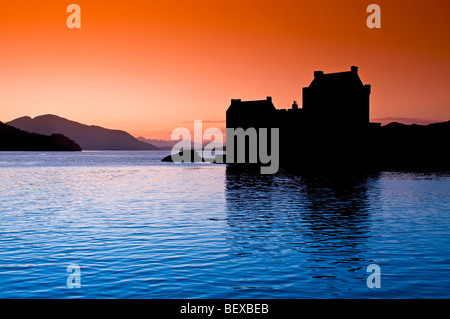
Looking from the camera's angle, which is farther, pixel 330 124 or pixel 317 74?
pixel 317 74

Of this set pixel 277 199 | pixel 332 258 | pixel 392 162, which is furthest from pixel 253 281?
pixel 392 162

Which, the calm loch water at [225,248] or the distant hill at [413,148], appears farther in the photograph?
the distant hill at [413,148]

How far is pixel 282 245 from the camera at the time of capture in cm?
2194

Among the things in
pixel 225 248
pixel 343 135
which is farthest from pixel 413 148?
pixel 225 248

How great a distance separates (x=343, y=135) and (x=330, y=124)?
3923 millimetres

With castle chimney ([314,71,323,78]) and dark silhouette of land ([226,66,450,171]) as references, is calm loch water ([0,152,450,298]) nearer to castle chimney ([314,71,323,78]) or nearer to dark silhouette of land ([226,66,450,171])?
dark silhouette of land ([226,66,450,171])

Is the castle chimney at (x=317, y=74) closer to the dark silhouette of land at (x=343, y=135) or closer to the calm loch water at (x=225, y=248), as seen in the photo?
the dark silhouette of land at (x=343, y=135)

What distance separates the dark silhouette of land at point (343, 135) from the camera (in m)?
108

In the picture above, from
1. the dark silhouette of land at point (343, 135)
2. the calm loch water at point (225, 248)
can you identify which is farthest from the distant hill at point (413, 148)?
the calm loch water at point (225, 248)

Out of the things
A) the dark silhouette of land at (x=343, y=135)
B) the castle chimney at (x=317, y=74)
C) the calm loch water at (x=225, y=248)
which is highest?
the castle chimney at (x=317, y=74)

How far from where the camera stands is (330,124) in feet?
363

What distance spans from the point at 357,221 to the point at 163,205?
52.2 ft

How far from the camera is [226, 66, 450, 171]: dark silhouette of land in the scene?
108 metres

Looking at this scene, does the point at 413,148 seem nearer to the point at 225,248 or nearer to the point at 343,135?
the point at 343,135
